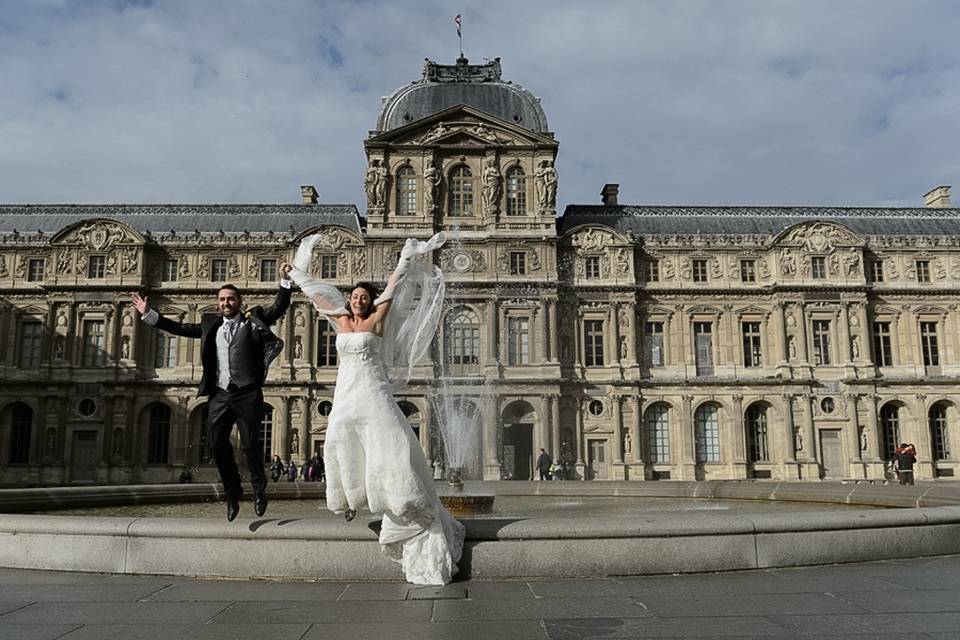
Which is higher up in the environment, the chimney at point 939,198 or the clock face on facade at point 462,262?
the chimney at point 939,198

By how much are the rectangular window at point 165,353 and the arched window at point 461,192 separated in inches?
617

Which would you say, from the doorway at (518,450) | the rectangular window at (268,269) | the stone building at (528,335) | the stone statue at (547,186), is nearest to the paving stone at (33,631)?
the stone building at (528,335)

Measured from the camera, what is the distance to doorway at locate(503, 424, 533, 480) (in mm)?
38375

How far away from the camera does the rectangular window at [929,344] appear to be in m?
41.7

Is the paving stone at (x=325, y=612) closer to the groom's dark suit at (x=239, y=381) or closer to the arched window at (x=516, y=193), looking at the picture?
the groom's dark suit at (x=239, y=381)

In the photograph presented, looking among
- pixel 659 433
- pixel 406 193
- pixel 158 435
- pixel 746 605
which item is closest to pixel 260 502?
pixel 746 605

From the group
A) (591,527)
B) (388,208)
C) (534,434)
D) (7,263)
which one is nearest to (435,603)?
(591,527)

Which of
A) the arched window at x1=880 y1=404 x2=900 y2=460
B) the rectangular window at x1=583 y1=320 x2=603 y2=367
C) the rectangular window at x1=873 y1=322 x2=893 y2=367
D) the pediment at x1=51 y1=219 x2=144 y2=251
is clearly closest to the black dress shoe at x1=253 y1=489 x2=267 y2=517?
the rectangular window at x1=583 y1=320 x2=603 y2=367

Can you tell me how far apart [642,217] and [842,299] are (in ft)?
36.4

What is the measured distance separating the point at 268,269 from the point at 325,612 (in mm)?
37156

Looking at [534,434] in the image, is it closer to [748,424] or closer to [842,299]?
[748,424]

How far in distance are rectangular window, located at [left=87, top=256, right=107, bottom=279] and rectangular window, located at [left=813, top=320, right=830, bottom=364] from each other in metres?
35.9

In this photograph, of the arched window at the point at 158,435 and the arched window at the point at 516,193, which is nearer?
the arched window at the point at 158,435

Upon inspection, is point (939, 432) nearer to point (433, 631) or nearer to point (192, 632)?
point (433, 631)
